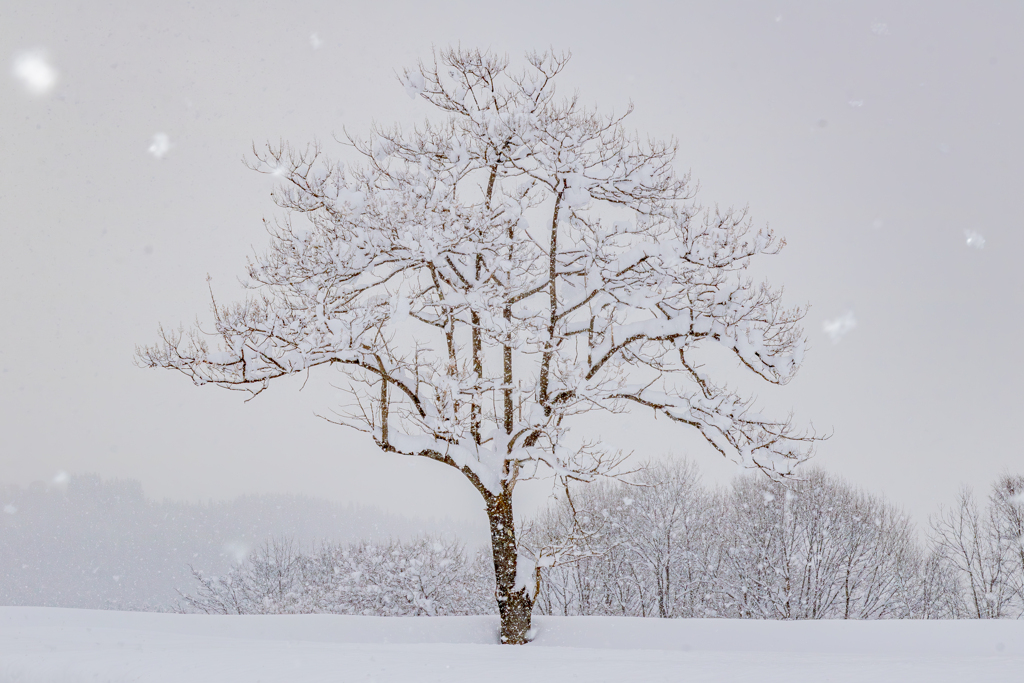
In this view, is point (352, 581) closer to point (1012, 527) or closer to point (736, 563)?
point (736, 563)

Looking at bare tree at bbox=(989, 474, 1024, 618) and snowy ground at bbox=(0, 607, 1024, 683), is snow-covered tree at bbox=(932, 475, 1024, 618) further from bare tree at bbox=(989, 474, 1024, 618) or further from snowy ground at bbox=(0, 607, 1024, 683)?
snowy ground at bbox=(0, 607, 1024, 683)

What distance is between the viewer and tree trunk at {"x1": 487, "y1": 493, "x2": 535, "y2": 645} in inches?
393

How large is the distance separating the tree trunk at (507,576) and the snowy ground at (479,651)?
58cm

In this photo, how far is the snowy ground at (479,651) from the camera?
4.28 m

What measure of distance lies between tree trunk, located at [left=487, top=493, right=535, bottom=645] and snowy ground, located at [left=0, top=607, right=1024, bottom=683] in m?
0.58

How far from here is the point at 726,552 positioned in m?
29.5

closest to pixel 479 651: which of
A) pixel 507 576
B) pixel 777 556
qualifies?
pixel 507 576

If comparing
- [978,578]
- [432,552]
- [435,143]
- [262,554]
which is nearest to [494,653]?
[435,143]

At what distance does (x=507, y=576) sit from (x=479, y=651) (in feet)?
12.8

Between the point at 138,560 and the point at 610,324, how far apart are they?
219 feet

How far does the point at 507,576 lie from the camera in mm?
10078

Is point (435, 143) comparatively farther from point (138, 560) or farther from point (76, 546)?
point (76, 546)

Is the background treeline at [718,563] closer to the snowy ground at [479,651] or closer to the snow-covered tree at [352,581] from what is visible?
the snow-covered tree at [352,581]

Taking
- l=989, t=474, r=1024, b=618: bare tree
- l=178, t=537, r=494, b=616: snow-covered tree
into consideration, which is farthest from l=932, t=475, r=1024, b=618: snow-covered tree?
l=178, t=537, r=494, b=616: snow-covered tree
